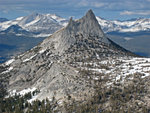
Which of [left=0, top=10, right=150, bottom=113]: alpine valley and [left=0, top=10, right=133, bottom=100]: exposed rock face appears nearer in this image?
[left=0, top=10, right=150, bottom=113]: alpine valley

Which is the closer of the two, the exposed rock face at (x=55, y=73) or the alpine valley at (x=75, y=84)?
the alpine valley at (x=75, y=84)

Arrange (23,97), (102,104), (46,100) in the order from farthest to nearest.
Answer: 1. (23,97)
2. (46,100)
3. (102,104)

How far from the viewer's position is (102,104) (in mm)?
124812

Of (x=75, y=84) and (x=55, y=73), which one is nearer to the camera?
(x=75, y=84)

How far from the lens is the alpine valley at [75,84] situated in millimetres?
124562

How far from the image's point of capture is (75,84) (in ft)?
469

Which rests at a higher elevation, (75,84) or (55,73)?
(55,73)

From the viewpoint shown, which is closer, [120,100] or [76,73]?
[120,100]

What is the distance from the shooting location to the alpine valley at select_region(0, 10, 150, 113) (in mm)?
124562

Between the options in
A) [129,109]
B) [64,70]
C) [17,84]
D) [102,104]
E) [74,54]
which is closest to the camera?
[129,109]

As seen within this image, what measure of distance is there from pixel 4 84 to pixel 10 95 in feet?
57.9

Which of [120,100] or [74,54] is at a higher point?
[74,54]

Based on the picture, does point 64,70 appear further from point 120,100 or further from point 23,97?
point 120,100

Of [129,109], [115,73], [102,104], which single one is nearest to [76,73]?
[115,73]
